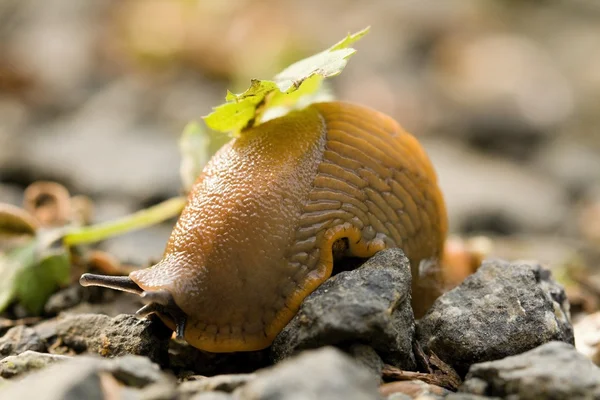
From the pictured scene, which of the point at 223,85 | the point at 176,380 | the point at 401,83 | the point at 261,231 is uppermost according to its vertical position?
the point at 401,83

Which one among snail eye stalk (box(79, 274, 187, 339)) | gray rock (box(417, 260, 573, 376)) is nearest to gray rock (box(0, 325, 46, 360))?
snail eye stalk (box(79, 274, 187, 339))

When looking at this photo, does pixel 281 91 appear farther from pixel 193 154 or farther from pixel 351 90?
pixel 351 90

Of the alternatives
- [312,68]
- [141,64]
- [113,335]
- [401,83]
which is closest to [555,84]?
[401,83]

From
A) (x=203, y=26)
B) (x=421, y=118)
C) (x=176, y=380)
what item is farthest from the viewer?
(x=203, y=26)

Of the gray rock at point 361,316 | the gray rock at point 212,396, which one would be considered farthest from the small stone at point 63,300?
the gray rock at point 212,396

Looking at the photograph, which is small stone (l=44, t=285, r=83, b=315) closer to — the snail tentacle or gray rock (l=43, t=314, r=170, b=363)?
gray rock (l=43, t=314, r=170, b=363)

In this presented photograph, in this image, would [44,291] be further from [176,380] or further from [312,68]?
[312,68]
